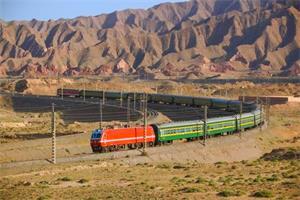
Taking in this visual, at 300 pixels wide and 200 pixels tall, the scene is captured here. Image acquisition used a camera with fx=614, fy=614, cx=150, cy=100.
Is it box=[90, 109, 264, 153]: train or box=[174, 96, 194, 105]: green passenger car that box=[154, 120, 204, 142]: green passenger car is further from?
box=[174, 96, 194, 105]: green passenger car

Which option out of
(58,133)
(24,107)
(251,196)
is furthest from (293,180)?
(24,107)

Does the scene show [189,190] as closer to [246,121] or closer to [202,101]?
[246,121]

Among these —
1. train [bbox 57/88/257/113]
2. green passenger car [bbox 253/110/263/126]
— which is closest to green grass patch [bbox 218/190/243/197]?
green passenger car [bbox 253/110/263/126]

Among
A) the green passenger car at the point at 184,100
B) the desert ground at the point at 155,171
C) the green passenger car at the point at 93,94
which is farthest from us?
Result: the green passenger car at the point at 93,94

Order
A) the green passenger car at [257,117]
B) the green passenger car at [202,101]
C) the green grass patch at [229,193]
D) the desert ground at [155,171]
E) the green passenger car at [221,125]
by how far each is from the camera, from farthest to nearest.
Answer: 1. the green passenger car at [202,101]
2. the green passenger car at [257,117]
3. the green passenger car at [221,125]
4. the desert ground at [155,171]
5. the green grass patch at [229,193]

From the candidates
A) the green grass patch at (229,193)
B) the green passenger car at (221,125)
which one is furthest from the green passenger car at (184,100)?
the green grass patch at (229,193)

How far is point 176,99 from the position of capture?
12512 centimetres

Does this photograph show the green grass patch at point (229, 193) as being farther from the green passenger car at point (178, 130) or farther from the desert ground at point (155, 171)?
the green passenger car at point (178, 130)

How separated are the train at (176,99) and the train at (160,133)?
84.9 feet

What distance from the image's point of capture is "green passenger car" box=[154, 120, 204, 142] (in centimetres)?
6088

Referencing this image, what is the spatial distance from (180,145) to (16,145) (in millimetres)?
15947

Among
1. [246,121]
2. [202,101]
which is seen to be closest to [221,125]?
[246,121]

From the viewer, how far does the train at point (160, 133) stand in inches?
2128

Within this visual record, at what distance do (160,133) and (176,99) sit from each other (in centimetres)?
6467
